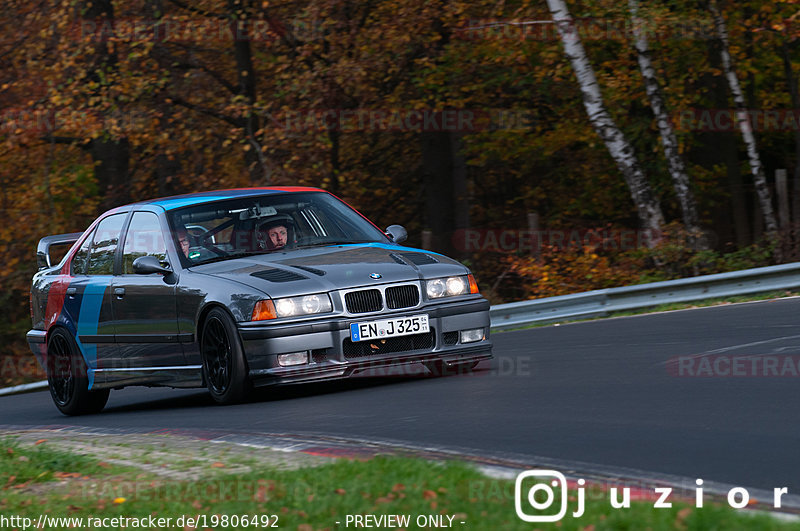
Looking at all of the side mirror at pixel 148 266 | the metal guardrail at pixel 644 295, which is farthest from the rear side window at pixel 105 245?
the metal guardrail at pixel 644 295

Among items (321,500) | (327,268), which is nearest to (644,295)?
(327,268)

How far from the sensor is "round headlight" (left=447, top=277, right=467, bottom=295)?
956 cm

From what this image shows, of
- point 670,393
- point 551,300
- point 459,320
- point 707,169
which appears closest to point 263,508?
point 670,393

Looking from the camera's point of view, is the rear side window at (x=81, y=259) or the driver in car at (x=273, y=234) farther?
the rear side window at (x=81, y=259)

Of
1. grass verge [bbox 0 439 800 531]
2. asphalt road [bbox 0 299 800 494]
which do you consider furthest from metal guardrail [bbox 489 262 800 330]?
grass verge [bbox 0 439 800 531]

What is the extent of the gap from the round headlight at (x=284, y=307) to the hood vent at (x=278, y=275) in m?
0.19

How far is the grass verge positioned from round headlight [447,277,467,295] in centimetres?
320

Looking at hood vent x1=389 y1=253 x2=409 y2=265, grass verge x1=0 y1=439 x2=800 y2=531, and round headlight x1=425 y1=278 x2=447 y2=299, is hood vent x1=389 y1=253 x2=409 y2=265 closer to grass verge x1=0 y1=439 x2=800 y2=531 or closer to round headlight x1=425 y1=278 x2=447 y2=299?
round headlight x1=425 y1=278 x2=447 y2=299

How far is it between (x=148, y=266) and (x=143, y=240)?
820mm

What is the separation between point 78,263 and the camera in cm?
1158

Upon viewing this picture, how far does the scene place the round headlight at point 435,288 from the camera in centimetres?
941

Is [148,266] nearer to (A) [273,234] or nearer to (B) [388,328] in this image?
(A) [273,234]

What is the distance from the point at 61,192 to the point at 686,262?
15347 mm

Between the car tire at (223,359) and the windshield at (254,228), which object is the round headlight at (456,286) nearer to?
the windshield at (254,228)
